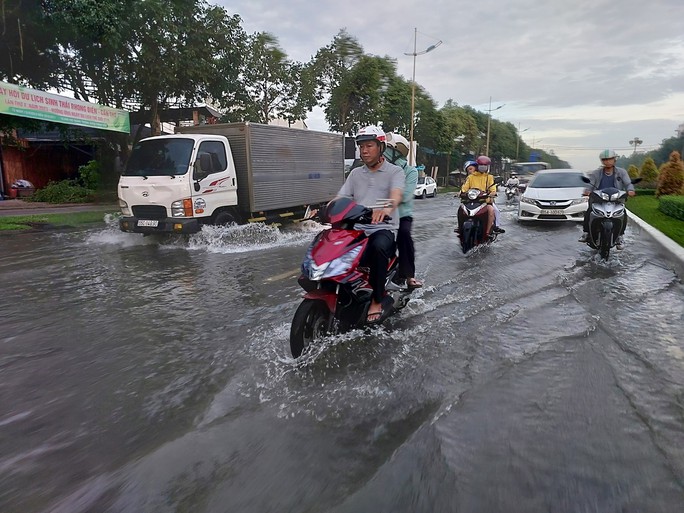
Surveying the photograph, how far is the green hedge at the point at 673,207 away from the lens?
12691 mm

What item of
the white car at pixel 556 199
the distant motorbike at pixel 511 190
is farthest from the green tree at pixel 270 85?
the white car at pixel 556 199

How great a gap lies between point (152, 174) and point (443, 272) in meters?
5.87

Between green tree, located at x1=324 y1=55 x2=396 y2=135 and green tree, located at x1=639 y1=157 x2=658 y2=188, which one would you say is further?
green tree, located at x1=324 y1=55 x2=396 y2=135

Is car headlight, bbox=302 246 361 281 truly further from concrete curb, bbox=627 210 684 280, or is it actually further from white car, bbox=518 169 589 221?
white car, bbox=518 169 589 221

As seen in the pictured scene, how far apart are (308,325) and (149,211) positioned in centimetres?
673

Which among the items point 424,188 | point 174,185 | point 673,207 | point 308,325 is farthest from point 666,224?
point 424,188

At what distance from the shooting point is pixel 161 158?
9953mm

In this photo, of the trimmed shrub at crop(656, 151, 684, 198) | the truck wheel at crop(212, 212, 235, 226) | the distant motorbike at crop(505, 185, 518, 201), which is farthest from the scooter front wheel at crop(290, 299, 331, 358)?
the distant motorbike at crop(505, 185, 518, 201)

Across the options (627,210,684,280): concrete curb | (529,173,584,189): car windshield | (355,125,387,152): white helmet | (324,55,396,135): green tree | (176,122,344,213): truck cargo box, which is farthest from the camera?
(324,55,396,135): green tree

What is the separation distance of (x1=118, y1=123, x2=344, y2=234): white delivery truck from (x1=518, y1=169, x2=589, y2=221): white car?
591 cm

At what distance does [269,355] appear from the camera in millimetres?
4039

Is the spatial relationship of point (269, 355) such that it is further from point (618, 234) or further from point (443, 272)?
point (618, 234)

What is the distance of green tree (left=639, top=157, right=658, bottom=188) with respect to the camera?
27.1m

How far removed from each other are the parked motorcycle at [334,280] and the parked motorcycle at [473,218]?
4.99m
